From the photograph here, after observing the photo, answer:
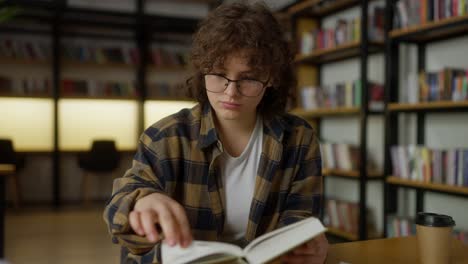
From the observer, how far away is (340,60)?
12.5 ft

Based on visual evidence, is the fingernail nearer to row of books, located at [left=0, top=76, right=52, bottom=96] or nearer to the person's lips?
the person's lips

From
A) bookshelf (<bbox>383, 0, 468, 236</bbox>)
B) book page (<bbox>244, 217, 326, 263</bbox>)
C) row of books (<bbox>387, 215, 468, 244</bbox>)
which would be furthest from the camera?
row of books (<bbox>387, 215, 468, 244</bbox>)

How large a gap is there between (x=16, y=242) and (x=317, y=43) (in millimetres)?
3171

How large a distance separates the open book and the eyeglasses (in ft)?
1.27

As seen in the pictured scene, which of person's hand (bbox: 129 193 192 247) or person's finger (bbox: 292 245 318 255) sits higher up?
person's hand (bbox: 129 193 192 247)

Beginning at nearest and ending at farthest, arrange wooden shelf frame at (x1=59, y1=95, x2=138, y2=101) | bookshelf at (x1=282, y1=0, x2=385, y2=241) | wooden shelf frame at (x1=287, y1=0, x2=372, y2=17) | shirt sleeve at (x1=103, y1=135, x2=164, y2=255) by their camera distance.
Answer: shirt sleeve at (x1=103, y1=135, x2=164, y2=255) → bookshelf at (x1=282, y1=0, x2=385, y2=241) → wooden shelf frame at (x1=287, y1=0, x2=372, y2=17) → wooden shelf frame at (x1=59, y1=95, x2=138, y2=101)

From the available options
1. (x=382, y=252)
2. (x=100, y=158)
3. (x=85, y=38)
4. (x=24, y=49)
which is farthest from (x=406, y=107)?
(x=24, y=49)

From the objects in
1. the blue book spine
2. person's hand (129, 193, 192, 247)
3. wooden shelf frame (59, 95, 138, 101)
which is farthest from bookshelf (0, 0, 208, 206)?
person's hand (129, 193, 192, 247)

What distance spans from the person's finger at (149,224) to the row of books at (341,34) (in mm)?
2851

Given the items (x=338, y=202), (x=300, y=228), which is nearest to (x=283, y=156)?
(x=300, y=228)

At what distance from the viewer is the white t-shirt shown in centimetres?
106

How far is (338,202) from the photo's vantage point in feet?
11.5

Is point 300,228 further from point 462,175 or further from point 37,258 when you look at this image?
point 37,258

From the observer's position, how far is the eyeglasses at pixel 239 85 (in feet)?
3.27
